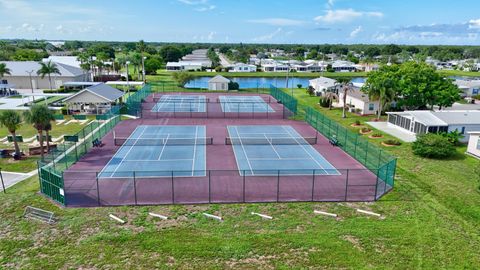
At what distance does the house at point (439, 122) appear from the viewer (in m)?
33.5

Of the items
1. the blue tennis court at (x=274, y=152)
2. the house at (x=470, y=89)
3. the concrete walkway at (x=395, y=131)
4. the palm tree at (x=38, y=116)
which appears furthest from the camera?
the house at (x=470, y=89)

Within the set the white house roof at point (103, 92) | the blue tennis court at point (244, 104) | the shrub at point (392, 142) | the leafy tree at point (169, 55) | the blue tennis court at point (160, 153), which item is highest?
the leafy tree at point (169, 55)

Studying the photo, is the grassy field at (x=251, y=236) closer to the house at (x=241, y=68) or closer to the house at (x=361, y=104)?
the house at (x=361, y=104)

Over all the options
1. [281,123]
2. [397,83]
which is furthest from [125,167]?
[397,83]

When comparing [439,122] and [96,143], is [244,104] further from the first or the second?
[96,143]

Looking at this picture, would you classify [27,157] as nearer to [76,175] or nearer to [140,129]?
[76,175]

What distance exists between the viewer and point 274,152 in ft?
96.8

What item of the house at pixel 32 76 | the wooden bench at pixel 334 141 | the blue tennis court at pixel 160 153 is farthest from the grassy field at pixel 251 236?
the house at pixel 32 76

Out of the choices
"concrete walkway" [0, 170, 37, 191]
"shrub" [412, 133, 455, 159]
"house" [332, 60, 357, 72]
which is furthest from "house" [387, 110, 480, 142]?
"house" [332, 60, 357, 72]

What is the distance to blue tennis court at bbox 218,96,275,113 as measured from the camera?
4927 cm

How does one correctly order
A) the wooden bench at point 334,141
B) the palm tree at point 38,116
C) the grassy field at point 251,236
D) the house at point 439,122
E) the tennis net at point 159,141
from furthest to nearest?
the house at point 439,122 → the wooden bench at point 334,141 → the tennis net at point 159,141 → the palm tree at point 38,116 → the grassy field at point 251,236

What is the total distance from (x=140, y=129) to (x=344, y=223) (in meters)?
25.2

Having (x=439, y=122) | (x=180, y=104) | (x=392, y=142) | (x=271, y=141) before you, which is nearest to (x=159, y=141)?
(x=271, y=141)

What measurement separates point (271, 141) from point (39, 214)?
65.4 feet
